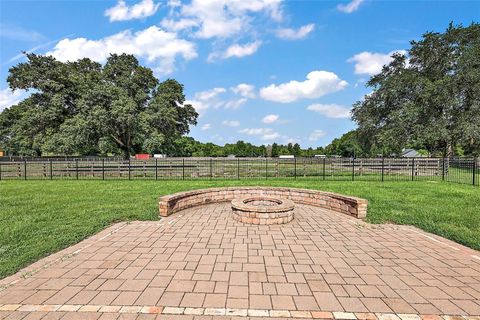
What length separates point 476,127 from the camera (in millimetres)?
20328

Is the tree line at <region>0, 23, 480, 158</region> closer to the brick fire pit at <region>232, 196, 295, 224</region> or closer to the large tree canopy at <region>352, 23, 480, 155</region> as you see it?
the large tree canopy at <region>352, 23, 480, 155</region>

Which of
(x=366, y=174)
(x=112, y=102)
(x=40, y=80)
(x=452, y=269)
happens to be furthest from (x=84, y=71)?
(x=452, y=269)

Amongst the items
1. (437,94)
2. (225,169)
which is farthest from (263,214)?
(437,94)

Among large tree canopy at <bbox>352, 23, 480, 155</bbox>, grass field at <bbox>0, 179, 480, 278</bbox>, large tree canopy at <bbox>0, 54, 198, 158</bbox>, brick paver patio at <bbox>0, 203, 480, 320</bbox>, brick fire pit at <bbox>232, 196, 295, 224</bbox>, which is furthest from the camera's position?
large tree canopy at <bbox>0, 54, 198, 158</bbox>

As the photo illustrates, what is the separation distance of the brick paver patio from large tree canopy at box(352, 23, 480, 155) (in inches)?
814

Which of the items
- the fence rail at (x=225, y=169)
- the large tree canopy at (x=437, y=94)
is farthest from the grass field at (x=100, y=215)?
the large tree canopy at (x=437, y=94)

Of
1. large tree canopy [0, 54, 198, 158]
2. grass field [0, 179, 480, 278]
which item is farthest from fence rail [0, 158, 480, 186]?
large tree canopy [0, 54, 198, 158]

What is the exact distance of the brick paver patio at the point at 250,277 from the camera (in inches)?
109

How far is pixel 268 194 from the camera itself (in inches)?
351

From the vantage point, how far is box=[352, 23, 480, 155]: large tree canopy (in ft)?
70.3

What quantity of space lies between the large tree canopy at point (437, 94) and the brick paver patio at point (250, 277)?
20.7m

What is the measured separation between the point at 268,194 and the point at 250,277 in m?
5.50

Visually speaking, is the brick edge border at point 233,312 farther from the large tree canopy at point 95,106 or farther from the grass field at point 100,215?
the large tree canopy at point 95,106

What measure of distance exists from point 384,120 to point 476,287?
2688 centimetres
